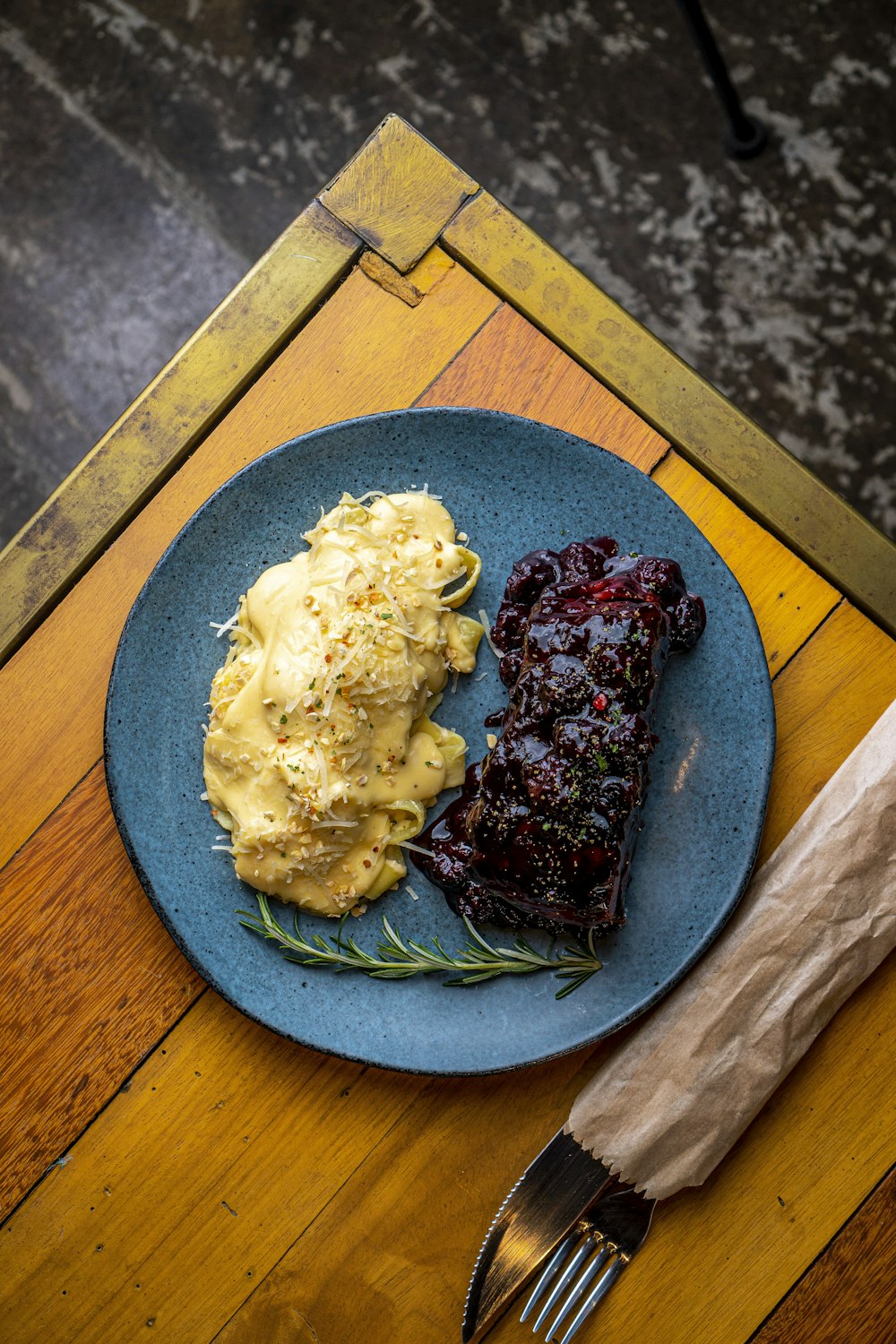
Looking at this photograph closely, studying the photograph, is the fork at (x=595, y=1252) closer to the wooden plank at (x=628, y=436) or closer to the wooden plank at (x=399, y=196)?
the wooden plank at (x=628, y=436)

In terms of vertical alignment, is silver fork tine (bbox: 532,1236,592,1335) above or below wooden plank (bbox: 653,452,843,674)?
below

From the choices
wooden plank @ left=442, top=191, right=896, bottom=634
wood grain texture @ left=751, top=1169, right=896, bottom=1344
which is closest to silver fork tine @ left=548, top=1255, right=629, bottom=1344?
wood grain texture @ left=751, top=1169, right=896, bottom=1344

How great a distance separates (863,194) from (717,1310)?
3.51 metres

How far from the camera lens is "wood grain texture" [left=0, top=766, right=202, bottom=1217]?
8.43ft

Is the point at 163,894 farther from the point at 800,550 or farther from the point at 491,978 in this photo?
the point at 800,550

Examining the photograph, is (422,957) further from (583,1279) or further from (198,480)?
(198,480)

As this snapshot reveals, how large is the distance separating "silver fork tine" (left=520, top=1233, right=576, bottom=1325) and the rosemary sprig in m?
0.58

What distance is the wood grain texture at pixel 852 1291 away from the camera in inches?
99.2

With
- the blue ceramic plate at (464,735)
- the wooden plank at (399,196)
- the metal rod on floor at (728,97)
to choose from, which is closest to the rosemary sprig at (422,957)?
the blue ceramic plate at (464,735)

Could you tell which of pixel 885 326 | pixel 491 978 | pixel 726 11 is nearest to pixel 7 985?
pixel 491 978

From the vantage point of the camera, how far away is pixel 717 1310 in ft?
8.27

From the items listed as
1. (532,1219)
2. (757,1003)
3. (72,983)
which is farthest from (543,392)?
(532,1219)

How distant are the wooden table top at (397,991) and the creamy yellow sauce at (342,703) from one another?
1.19 feet

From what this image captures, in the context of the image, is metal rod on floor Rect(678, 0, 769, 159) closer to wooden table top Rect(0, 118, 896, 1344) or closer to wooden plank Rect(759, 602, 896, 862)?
wooden table top Rect(0, 118, 896, 1344)
